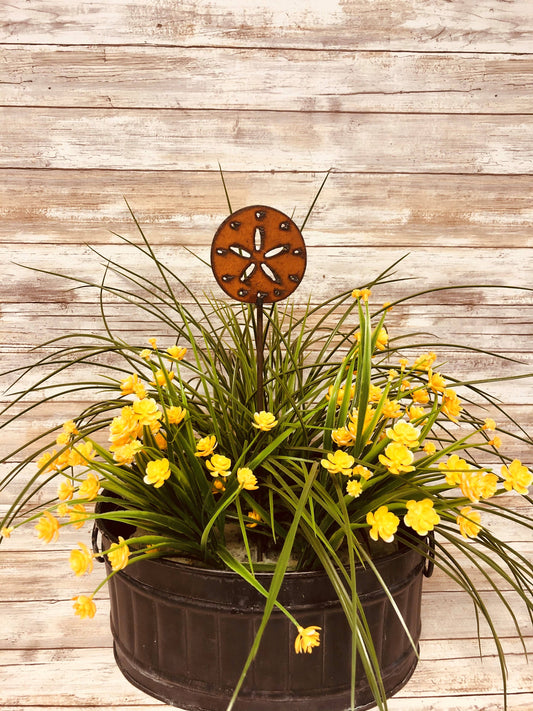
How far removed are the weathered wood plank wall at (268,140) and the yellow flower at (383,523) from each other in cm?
58

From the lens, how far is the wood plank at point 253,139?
1.28 m

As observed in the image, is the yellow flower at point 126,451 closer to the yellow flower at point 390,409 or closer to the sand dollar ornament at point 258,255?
the sand dollar ornament at point 258,255

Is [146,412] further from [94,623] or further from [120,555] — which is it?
[94,623]

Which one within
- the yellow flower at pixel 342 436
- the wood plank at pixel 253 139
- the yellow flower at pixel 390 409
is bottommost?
the yellow flower at pixel 342 436

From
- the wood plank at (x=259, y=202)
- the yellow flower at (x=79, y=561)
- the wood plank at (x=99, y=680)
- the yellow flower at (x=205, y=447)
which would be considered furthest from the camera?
the wood plank at (x=259, y=202)

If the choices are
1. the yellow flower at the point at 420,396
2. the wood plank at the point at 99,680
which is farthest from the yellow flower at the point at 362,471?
the wood plank at the point at 99,680

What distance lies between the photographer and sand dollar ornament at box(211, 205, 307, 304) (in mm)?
803

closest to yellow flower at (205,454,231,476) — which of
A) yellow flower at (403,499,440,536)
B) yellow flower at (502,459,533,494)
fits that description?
yellow flower at (403,499,440,536)

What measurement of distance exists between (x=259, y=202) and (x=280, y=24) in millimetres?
342

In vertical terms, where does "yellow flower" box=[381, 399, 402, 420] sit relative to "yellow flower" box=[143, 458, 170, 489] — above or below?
above

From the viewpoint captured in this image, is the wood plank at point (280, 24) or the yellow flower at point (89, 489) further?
the wood plank at point (280, 24)

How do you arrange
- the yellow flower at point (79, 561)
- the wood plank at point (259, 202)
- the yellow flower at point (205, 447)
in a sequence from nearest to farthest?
the yellow flower at point (79, 561)
the yellow flower at point (205, 447)
the wood plank at point (259, 202)

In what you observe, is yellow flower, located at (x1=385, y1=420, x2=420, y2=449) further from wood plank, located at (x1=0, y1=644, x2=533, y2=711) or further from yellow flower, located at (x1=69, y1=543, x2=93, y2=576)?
wood plank, located at (x1=0, y1=644, x2=533, y2=711)

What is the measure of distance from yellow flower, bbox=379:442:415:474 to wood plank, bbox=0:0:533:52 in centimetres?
89
